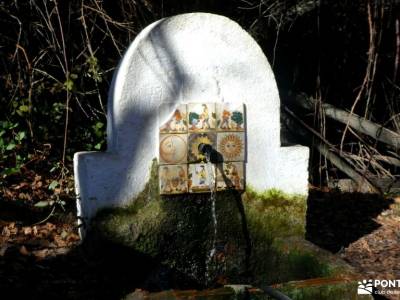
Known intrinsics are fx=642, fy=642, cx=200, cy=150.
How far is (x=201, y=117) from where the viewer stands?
4152mm

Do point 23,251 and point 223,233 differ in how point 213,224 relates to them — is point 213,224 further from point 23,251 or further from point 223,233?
point 23,251

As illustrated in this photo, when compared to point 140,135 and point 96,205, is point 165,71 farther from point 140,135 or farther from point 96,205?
point 96,205

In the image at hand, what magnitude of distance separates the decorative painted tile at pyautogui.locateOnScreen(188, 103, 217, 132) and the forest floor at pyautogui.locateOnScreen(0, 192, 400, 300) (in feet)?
2.99

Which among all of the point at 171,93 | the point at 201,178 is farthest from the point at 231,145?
the point at 171,93

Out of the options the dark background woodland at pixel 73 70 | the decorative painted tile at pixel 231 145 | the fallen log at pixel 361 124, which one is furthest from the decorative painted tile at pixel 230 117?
the fallen log at pixel 361 124

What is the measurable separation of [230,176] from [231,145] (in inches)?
8.2

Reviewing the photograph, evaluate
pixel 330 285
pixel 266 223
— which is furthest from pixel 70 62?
pixel 330 285

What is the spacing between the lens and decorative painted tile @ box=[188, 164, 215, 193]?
4.18 m

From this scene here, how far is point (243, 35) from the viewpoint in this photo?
419cm

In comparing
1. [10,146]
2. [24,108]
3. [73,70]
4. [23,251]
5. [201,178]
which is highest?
[73,70]

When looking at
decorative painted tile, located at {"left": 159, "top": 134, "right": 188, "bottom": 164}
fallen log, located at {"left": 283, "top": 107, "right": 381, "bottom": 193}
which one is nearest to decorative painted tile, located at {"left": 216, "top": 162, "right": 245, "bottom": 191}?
decorative painted tile, located at {"left": 159, "top": 134, "right": 188, "bottom": 164}

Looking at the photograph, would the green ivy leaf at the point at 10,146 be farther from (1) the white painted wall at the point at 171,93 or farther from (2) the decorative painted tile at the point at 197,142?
(2) the decorative painted tile at the point at 197,142

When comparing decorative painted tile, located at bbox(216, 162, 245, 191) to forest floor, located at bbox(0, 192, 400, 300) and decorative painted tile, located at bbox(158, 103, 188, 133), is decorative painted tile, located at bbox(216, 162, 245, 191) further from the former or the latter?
forest floor, located at bbox(0, 192, 400, 300)

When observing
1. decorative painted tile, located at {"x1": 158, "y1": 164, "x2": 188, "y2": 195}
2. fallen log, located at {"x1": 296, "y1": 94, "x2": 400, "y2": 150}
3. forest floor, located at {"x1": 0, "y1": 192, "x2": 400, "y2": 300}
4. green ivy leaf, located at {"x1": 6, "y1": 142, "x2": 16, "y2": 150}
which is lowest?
forest floor, located at {"x1": 0, "y1": 192, "x2": 400, "y2": 300}
